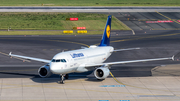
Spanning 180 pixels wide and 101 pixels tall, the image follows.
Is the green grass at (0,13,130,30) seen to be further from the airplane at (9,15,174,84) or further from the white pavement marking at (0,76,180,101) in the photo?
the white pavement marking at (0,76,180,101)

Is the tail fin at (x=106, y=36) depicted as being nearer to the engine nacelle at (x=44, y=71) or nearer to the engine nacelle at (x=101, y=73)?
the engine nacelle at (x=101, y=73)

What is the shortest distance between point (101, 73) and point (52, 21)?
66.4 metres

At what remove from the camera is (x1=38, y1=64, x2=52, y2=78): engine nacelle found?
148 feet

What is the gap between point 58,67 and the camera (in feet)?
136

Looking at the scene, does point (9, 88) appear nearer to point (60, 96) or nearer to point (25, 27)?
point (60, 96)

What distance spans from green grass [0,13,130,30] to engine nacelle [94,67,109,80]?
185 feet


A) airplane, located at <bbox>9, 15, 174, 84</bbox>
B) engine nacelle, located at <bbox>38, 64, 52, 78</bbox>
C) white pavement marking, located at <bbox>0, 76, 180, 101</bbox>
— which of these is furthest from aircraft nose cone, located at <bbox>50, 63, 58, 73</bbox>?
engine nacelle, located at <bbox>38, 64, 52, 78</bbox>

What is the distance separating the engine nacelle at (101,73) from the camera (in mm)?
44594

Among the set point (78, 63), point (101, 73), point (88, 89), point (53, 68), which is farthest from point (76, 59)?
point (88, 89)

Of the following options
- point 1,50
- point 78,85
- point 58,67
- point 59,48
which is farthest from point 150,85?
point 1,50

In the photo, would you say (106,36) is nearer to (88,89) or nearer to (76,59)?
(76,59)

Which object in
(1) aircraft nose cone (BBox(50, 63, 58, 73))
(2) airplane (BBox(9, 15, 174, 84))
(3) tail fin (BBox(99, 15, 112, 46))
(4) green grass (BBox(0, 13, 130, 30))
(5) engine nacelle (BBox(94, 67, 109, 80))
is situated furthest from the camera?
(4) green grass (BBox(0, 13, 130, 30))

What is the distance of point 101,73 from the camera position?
149 ft

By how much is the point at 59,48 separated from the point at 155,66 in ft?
84.4
